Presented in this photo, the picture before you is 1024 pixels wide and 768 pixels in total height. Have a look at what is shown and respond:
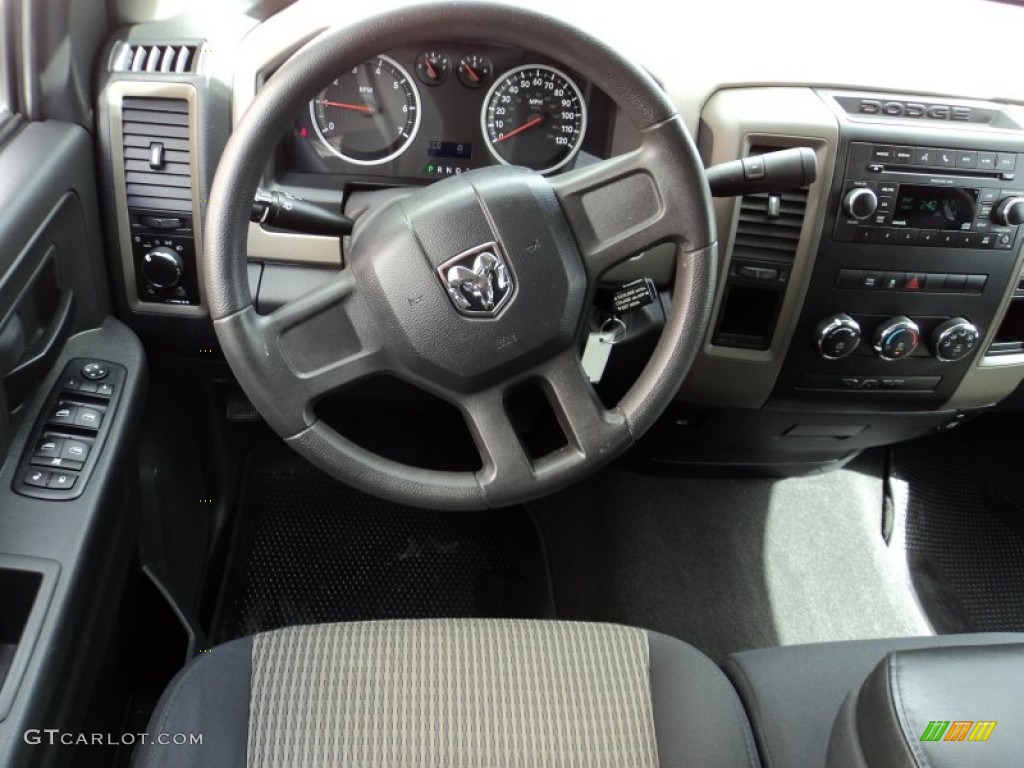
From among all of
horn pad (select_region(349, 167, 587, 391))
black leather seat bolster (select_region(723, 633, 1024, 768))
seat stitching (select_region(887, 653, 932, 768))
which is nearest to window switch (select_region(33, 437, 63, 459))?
horn pad (select_region(349, 167, 587, 391))

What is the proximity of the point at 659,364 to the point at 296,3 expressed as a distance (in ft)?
2.36

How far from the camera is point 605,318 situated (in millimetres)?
1215

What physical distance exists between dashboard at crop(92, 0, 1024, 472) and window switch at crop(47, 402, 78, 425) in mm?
209

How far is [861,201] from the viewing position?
123 centimetres

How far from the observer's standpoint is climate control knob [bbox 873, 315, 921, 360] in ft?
4.37

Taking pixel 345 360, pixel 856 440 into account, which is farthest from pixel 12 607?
pixel 856 440

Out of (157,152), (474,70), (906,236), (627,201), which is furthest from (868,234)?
(157,152)

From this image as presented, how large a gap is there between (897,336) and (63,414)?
1142mm

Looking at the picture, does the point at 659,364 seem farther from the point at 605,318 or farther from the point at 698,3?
the point at 698,3

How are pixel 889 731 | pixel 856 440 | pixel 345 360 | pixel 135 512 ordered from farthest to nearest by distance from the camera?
pixel 856 440 → pixel 135 512 → pixel 345 360 → pixel 889 731

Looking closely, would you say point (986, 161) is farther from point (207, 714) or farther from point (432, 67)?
point (207, 714)

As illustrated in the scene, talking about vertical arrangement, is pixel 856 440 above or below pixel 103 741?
above

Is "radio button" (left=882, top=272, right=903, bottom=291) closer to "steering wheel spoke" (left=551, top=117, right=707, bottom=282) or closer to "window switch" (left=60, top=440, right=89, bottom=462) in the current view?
"steering wheel spoke" (left=551, top=117, right=707, bottom=282)

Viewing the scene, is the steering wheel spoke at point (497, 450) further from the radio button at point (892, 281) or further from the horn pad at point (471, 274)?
the radio button at point (892, 281)
